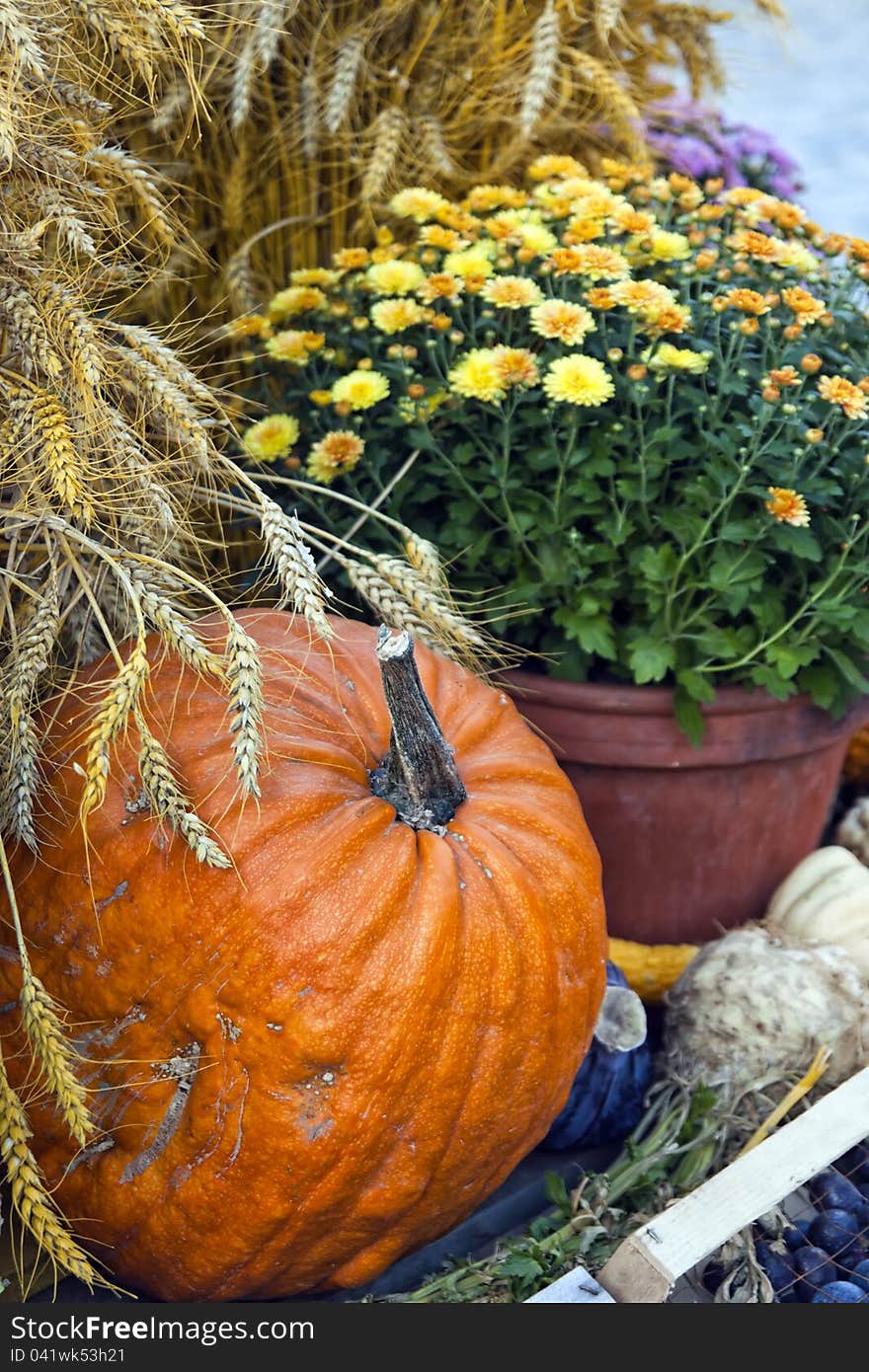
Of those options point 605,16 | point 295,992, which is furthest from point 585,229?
point 295,992

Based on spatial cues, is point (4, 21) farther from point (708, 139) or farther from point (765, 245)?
point (708, 139)

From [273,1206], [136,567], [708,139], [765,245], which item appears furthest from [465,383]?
[708,139]

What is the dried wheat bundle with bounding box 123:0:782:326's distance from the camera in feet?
7.18

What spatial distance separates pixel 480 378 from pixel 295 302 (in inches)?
17.0

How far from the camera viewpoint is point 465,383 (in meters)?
1.83

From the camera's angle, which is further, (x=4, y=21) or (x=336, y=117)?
(x=336, y=117)

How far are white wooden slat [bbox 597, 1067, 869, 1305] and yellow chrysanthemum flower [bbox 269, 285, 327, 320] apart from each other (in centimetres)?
143

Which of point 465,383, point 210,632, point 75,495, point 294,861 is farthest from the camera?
point 465,383

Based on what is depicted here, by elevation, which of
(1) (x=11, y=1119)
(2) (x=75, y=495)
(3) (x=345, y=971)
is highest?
(2) (x=75, y=495)

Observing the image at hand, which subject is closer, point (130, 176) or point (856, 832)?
point (130, 176)

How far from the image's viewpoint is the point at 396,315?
1.92 meters

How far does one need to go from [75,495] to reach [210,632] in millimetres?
340

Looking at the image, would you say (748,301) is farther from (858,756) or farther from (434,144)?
(858,756)

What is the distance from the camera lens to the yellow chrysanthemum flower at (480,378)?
180 centimetres
